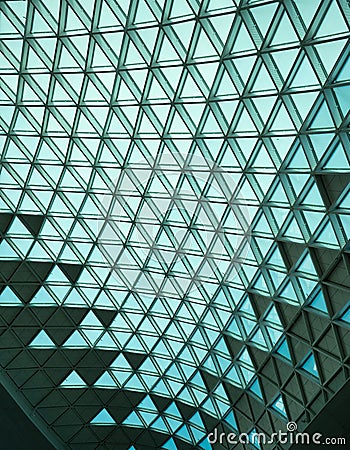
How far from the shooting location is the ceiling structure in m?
28.5

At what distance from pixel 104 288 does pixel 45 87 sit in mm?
16600

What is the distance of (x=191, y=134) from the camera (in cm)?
3334

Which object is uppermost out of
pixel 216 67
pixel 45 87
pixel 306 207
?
pixel 45 87

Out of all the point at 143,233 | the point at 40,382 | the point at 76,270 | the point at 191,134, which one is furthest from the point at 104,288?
the point at 191,134

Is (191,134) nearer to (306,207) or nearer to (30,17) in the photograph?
(306,207)

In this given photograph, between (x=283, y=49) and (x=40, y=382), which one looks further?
(x=40, y=382)

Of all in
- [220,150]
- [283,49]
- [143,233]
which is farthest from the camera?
[143,233]

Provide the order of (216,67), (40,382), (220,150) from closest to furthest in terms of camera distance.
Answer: (216,67) → (220,150) → (40,382)

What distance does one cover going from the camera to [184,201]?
36.6m

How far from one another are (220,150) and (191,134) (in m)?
2.08

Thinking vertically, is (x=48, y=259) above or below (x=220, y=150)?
above

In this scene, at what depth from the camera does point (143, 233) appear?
3981 cm

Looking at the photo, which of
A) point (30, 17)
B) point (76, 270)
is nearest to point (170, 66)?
point (30, 17)

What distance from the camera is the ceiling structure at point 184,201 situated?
93.5 feet
